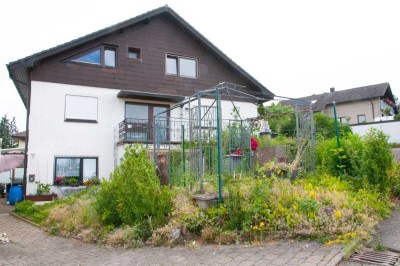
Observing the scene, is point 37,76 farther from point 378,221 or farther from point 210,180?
point 378,221

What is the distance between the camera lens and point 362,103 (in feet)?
131

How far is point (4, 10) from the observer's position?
8.30 m

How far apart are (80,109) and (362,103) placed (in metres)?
35.2

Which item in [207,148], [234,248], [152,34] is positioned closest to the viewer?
[234,248]

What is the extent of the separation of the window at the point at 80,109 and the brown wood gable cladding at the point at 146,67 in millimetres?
679

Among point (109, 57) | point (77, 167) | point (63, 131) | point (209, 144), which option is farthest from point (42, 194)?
point (209, 144)

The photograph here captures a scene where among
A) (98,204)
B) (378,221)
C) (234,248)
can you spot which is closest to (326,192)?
(378,221)

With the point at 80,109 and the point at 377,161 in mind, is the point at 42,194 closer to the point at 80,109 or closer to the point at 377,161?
the point at 80,109

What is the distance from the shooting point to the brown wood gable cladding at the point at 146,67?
14516 mm

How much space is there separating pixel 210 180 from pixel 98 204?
245cm

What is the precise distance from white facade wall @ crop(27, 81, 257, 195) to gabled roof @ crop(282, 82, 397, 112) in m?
28.3

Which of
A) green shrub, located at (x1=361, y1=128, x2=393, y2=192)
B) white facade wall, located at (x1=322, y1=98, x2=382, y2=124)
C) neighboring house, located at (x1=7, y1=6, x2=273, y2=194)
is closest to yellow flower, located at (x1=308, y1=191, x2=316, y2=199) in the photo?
green shrub, located at (x1=361, y1=128, x2=393, y2=192)

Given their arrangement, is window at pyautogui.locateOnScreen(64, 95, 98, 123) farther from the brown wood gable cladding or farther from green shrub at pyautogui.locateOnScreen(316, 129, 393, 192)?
green shrub at pyautogui.locateOnScreen(316, 129, 393, 192)

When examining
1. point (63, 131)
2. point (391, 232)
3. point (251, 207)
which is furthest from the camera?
point (63, 131)
